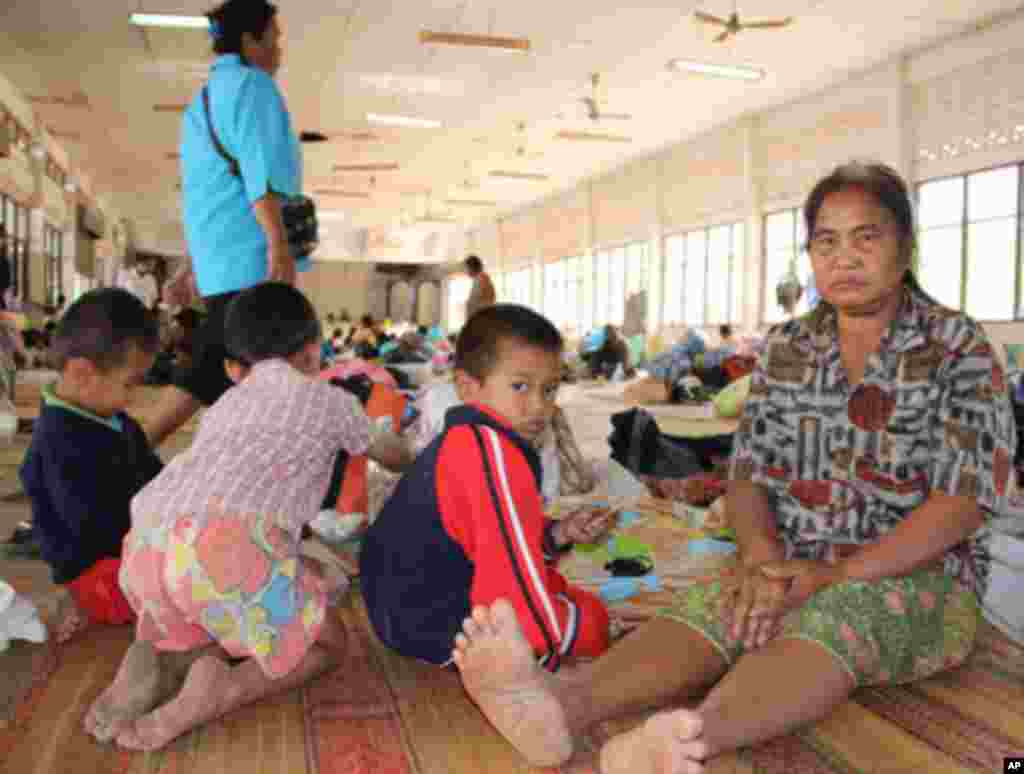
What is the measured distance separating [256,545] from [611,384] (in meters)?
7.23

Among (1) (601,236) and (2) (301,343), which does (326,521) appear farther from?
(1) (601,236)

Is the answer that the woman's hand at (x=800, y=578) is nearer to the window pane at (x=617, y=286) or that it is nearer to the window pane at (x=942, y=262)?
the window pane at (x=942, y=262)

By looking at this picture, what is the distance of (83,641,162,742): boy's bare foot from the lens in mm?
1369

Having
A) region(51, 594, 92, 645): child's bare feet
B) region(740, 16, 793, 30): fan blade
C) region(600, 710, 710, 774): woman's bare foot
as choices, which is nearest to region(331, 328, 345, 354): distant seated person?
region(740, 16, 793, 30): fan blade

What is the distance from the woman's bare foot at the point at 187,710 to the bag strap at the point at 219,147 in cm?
172

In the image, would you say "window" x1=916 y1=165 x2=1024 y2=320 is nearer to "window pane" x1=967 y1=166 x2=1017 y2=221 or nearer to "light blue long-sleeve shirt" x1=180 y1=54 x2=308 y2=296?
"window pane" x1=967 y1=166 x2=1017 y2=221

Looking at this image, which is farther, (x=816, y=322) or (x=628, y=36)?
(x=628, y=36)

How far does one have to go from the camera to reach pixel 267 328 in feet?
6.17

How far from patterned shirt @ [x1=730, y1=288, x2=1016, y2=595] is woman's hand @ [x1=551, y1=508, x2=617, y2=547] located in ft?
0.96

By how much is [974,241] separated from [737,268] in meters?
4.13

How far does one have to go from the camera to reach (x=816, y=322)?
1.81 meters

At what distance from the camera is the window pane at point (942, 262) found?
31.4 feet

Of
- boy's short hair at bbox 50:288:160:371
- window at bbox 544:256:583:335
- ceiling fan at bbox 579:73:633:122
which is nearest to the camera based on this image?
boy's short hair at bbox 50:288:160:371

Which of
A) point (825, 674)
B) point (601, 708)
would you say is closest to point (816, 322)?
point (825, 674)
